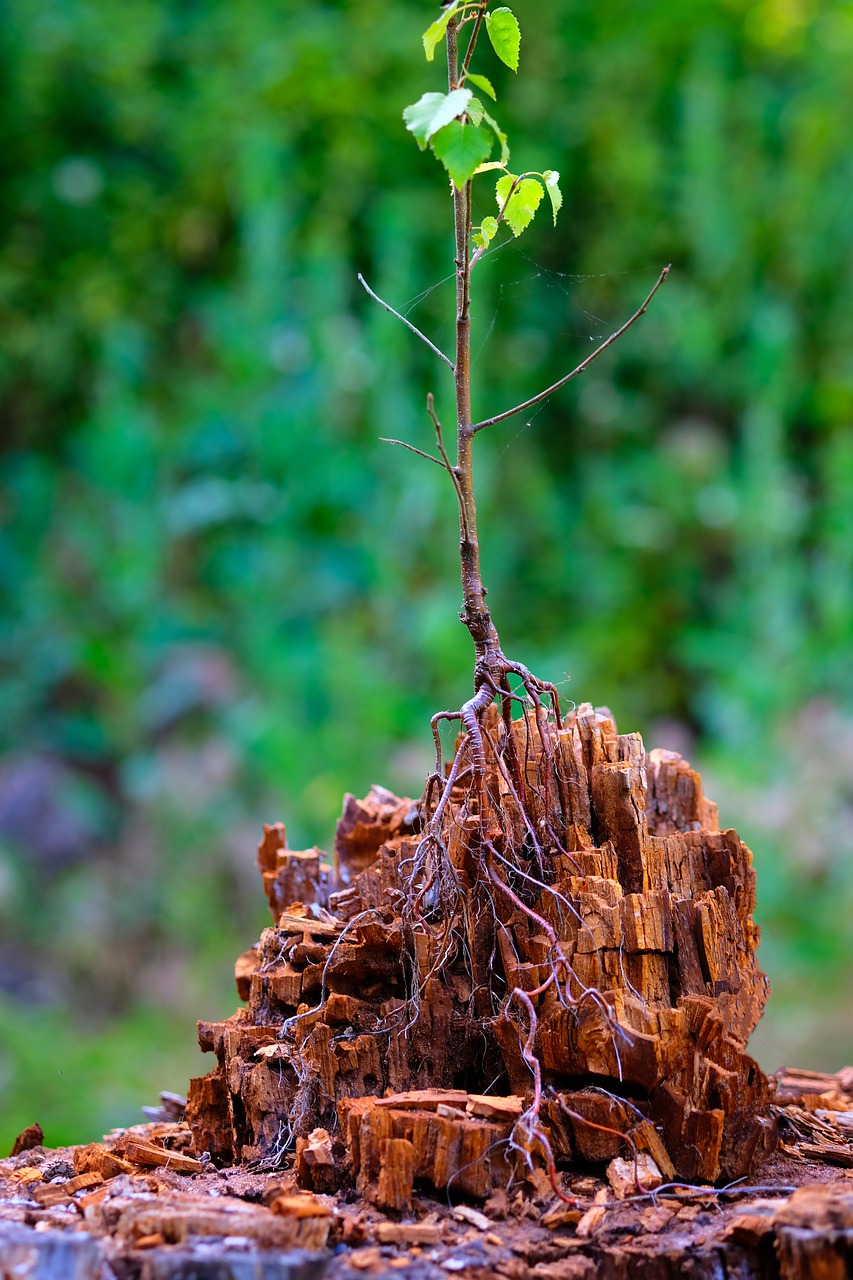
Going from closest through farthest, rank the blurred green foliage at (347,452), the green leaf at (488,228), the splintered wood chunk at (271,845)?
the green leaf at (488,228)
the splintered wood chunk at (271,845)
the blurred green foliage at (347,452)

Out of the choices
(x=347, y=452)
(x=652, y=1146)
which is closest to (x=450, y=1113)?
(x=652, y=1146)

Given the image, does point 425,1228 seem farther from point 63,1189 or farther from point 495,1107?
point 63,1189

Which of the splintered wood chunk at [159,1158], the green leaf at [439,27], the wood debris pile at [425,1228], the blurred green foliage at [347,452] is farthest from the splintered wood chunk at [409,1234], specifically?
the blurred green foliage at [347,452]

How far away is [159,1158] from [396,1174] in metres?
0.42

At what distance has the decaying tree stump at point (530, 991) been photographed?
4.54 feet

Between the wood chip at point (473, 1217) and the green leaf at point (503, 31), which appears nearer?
the wood chip at point (473, 1217)

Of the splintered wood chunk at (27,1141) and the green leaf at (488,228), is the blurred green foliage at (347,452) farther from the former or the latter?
the green leaf at (488,228)

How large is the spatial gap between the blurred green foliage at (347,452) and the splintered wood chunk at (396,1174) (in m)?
2.73

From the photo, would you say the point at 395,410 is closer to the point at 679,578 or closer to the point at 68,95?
the point at 679,578

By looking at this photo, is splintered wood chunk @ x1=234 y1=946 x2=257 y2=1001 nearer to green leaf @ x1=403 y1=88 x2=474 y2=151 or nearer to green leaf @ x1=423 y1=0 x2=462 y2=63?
green leaf @ x1=403 y1=88 x2=474 y2=151

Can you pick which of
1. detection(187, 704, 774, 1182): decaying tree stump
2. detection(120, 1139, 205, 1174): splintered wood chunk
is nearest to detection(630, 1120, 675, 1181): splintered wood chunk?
detection(187, 704, 774, 1182): decaying tree stump

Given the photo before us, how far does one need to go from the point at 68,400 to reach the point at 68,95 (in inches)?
62.2

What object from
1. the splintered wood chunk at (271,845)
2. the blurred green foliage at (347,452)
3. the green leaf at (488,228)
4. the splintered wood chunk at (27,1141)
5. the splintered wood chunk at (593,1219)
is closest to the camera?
the splintered wood chunk at (593,1219)

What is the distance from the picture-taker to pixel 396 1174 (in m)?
1.30
